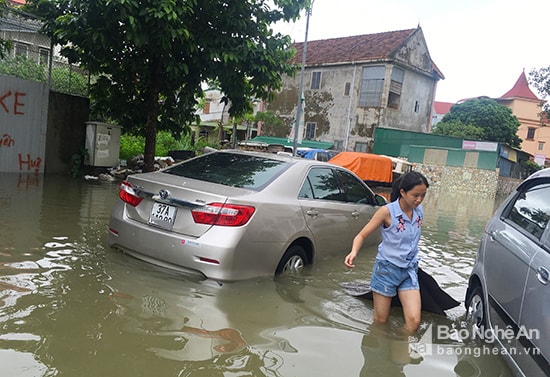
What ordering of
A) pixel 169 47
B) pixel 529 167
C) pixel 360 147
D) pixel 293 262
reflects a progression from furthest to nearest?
pixel 529 167 → pixel 360 147 → pixel 169 47 → pixel 293 262

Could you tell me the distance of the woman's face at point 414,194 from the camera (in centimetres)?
356

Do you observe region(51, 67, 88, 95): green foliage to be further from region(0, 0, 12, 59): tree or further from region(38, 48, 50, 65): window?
region(0, 0, 12, 59): tree

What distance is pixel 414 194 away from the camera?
11.7ft

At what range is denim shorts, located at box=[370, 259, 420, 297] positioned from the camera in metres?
3.70

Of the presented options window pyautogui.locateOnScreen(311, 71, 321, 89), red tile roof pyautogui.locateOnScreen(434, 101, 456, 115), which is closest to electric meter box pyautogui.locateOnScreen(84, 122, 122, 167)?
window pyautogui.locateOnScreen(311, 71, 321, 89)

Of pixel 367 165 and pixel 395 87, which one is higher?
pixel 395 87

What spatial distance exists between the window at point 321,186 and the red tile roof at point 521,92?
63748mm

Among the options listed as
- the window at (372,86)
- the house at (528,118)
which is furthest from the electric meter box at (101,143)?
the house at (528,118)

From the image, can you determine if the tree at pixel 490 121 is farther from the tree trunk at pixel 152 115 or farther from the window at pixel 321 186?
the window at pixel 321 186

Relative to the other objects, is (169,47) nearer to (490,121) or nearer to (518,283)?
(518,283)

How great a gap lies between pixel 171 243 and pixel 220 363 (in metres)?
1.45

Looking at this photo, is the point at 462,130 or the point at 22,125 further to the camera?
the point at 462,130

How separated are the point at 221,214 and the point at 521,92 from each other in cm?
6665

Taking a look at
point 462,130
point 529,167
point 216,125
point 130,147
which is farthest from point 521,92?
point 130,147
